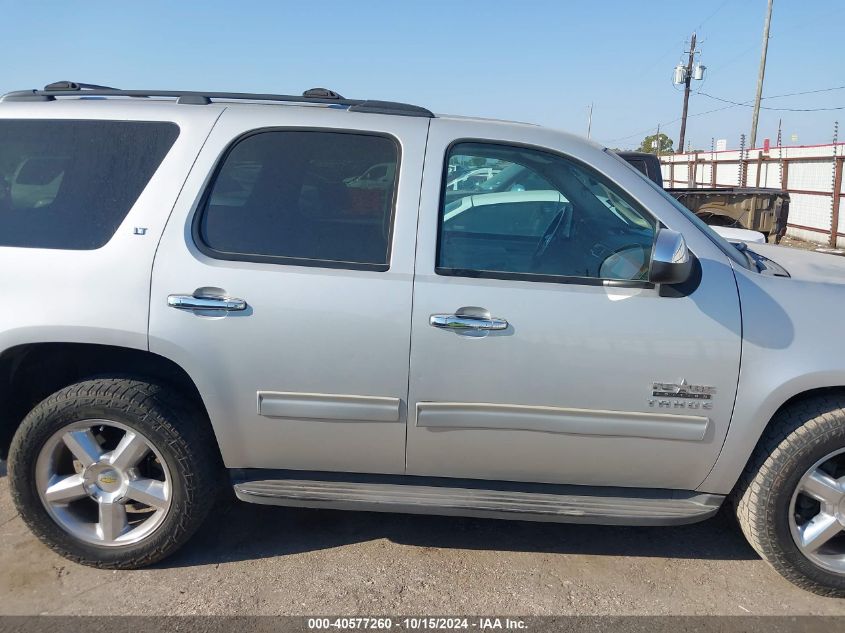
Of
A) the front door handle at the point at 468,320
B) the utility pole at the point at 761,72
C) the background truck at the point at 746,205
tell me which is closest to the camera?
the front door handle at the point at 468,320

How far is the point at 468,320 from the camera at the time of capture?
2729 millimetres

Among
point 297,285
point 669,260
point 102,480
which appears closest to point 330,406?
point 297,285

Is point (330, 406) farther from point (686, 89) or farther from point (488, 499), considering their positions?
point (686, 89)

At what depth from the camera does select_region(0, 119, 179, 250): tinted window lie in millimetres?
2887

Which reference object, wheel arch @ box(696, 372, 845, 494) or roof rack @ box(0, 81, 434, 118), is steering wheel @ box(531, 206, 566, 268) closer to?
roof rack @ box(0, 81, 434, 118)

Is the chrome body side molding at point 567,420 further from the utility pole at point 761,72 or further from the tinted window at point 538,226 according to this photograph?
the utility pole at point 761,72

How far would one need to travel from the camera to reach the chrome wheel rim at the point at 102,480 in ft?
9.61

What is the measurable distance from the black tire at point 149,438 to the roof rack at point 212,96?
129 centimetres

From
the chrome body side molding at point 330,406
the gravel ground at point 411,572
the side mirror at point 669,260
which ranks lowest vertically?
the gravel ground at point 411,572

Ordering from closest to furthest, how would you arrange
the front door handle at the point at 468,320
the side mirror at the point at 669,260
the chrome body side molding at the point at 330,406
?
the side mirror at the point at 669,260, the front door handle at the point at 468,320, the chrome body side molding at the point at 330,406

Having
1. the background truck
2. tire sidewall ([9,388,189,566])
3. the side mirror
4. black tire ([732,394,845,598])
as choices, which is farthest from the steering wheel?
the background truck

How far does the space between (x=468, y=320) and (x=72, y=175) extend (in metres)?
1.78

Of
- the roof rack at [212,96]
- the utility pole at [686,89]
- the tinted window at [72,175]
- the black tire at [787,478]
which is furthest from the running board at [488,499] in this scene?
the utility pole at [686,89]

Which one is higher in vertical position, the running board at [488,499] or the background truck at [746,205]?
the background truck at [746,205]
